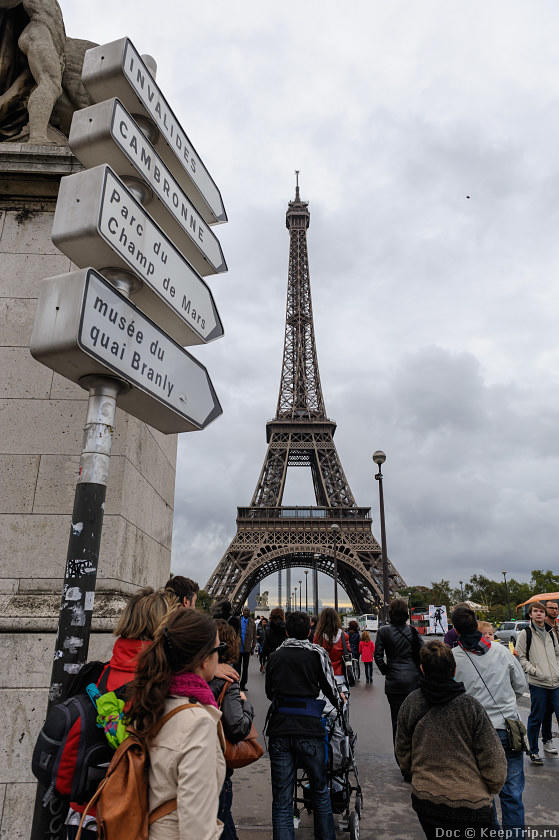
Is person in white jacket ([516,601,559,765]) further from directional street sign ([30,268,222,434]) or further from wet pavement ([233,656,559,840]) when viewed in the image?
directional street sign ([30,268,222,434])

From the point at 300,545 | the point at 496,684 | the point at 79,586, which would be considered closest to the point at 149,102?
the point at 79,586

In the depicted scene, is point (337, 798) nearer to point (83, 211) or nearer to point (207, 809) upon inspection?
point (207, 809)

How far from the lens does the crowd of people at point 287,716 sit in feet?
5.87

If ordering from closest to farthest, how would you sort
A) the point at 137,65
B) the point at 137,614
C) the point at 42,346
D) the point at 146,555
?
the point at 42,346, the point at 137,614, the point at 137,65, the point at 146,555

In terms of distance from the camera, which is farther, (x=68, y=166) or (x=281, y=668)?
(x=68, y=166)

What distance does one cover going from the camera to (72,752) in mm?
2043

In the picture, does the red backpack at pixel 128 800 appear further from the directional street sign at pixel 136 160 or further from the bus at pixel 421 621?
the bus at pixel 421 621

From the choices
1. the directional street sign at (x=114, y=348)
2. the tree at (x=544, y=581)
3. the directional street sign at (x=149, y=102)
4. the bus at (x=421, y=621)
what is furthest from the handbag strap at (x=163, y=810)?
the tree at (x=544, y=581)

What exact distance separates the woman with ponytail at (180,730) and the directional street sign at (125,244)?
1666 millimetres

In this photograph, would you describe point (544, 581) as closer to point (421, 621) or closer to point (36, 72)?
point (421, 621)

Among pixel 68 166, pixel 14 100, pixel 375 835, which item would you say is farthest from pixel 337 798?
pixel 14 100

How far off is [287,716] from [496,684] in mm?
1646

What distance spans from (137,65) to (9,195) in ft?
8.73

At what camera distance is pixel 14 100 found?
560 centimetres
